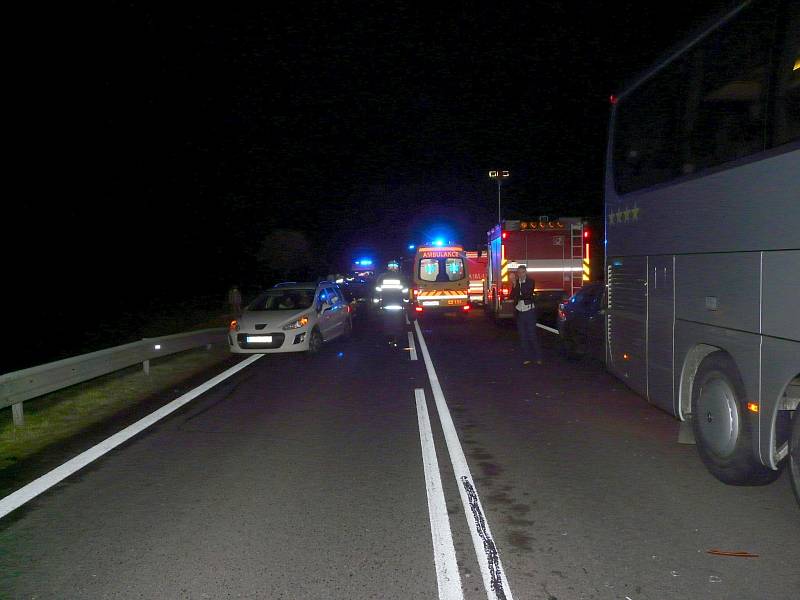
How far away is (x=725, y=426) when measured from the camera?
623 cm

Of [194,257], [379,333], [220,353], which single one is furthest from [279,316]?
[194,257]

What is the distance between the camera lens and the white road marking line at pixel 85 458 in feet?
20.1

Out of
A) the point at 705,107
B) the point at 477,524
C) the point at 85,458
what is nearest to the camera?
the point at 477,524

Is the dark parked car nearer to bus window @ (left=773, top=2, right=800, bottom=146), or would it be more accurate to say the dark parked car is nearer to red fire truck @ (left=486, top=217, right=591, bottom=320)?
red fire truck @ (left=486, top=217, right=591, bottom=320)

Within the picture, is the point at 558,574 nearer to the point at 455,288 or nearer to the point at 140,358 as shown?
the point at 140,358

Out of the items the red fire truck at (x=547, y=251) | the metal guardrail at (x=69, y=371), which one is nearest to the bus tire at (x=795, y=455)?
the metal guardrail at (x=69, y=371)

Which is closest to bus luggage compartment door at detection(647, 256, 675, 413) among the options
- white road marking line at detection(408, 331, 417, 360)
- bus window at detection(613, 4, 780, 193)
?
bus window at detection(613, 4, 780, 193)

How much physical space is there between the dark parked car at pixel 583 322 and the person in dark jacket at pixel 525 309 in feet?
2.96

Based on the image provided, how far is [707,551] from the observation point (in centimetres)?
484

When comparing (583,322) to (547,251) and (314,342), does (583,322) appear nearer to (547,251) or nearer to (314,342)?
(314,342)

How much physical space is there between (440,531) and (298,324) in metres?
10.9

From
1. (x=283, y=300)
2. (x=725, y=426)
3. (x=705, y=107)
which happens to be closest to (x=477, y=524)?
(x=725, y=426)

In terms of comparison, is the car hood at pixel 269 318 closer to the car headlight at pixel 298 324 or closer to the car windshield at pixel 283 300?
the car headlight at pixel 298 324

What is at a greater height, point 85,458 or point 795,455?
point 795,455
